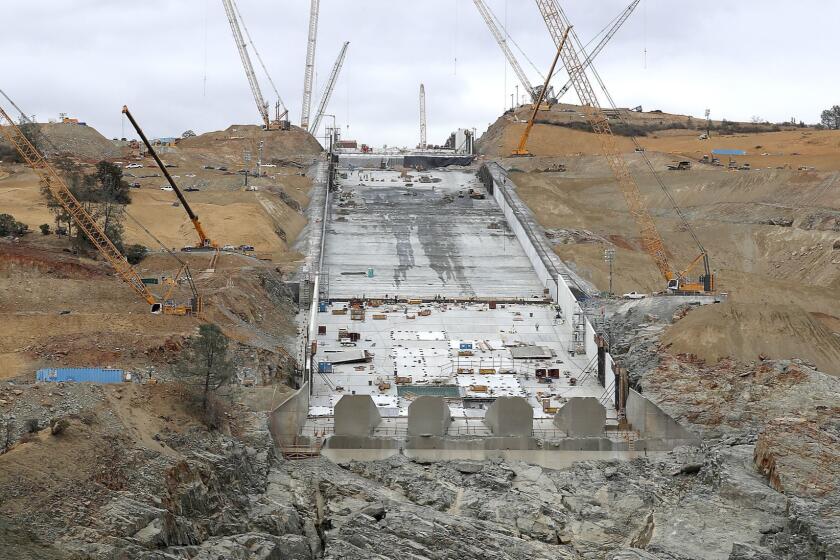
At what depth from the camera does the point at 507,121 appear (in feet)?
527

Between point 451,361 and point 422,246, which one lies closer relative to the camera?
point 451,361

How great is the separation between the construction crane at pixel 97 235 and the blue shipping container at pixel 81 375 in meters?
12.6

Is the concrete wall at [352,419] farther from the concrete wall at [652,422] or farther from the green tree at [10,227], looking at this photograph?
the green tree at [10,227]

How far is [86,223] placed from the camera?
224ft

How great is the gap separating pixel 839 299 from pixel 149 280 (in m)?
42.3

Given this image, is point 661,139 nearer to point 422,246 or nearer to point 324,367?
point 422,246

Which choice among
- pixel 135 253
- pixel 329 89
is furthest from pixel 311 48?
pixel 135 253

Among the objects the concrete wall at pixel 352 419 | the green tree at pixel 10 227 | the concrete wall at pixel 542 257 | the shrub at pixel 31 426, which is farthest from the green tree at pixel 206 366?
the green tree at pixel 10 227

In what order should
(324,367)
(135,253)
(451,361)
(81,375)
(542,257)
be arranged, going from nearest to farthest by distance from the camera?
(81,375) → (324,367) → (451,361) → (135,253) → (542,257)

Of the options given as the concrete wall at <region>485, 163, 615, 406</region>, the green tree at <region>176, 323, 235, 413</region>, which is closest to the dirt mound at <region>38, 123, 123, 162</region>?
the concrete wall at <region>485, 163, 615, 406</region>

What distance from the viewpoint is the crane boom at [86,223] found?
6312 centimetres

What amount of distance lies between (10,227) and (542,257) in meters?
35.2

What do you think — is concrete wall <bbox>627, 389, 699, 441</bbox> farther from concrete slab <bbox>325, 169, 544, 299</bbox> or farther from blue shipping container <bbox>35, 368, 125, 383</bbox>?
blue shipping container <bbox>35, 368, 125, 383</bbox>

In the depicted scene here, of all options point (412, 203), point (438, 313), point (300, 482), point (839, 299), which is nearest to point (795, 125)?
point (412, 203)
